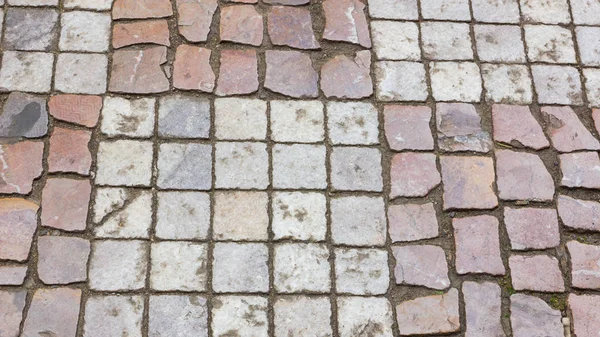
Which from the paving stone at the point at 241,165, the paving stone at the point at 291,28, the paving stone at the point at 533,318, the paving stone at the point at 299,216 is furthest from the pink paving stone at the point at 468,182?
the paving stone at the point at 291,28

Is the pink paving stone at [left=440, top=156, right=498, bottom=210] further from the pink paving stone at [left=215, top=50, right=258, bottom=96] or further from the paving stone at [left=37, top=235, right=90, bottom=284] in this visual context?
the paving stone at [left=37, top=235, right=90, bottom=284]

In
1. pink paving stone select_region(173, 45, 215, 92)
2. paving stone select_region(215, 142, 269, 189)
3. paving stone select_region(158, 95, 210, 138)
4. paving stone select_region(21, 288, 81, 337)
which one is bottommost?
paving stone select_region(21, 288, 81, 337)

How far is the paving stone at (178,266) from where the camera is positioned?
11.1 feet

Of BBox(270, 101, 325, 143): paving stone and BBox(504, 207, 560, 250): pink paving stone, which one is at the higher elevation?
BBox(270, 101, 325, 143): paving stone

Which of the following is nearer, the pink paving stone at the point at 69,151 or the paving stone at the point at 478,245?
the paving stone at the point at 478,245

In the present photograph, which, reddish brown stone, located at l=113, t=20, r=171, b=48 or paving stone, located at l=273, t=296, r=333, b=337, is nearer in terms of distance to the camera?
paving stone, located at l=273, t=296, r=333, b=337

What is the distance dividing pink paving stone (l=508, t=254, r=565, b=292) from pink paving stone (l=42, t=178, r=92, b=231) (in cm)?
209

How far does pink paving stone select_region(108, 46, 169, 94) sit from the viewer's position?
387 centimetres

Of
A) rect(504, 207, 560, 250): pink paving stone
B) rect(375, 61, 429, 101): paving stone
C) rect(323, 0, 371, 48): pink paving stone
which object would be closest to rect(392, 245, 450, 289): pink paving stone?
rect(504, 207, 560, 250): pink paving stone

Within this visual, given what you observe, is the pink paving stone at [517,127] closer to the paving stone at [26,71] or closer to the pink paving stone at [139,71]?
the pink paving stone at [139,71]

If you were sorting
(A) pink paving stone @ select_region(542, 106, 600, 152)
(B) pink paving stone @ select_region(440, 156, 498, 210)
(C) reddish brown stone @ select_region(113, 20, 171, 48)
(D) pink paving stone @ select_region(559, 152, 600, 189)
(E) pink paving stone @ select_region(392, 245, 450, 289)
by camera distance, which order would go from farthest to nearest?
(C) reddish brown stone @ select_region(113, 20, 171, 48) → (A) pink paving stone @ select_region(542, 106, 600, 152) → (D) pink paving stone @ select_region(559, 152, 600, 189) → (B) pink paving stone @ select_region(440, 156, 498, 210) → (E) pink paving stone @ select_region(392, 245, 450, 289)

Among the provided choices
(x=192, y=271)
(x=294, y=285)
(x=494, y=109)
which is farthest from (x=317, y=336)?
(x=494, y=109)

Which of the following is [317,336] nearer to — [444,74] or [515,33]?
[444,74]

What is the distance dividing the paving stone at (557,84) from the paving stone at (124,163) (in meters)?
2.16
